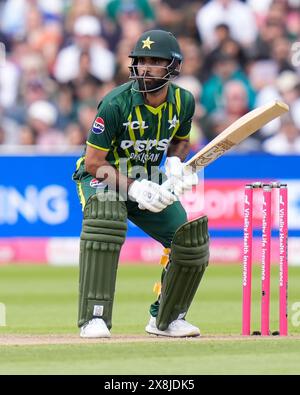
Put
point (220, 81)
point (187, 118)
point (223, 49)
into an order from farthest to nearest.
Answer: point (223, 49)
point (220, 81)
point (187, 118)

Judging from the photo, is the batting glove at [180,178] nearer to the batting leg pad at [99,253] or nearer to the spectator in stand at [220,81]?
the batting leg pad at [99,253]

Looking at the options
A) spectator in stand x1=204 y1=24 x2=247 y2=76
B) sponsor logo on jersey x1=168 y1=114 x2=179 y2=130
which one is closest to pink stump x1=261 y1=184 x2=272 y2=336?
sponsor logo on jersey x1=168 y1=114 x2=179 y2=130

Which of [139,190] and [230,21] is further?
[230,21]

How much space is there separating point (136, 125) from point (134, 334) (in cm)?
127

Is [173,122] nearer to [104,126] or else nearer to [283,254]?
[104,126]

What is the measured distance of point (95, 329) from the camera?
20.4 feet

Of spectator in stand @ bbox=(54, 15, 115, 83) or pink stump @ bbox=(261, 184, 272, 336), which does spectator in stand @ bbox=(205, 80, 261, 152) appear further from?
pink stump @ bbox=(261, 184, 272, 336)

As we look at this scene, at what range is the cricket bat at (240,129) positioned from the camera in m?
6.12

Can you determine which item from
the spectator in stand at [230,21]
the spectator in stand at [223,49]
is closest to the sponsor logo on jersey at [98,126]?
the spectator in stand at [223,49]

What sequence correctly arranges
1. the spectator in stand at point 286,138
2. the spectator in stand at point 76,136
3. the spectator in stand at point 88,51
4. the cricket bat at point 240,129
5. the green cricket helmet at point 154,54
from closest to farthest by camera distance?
the cricket bat at point 240,129 → the green cricket helmet at point 154,54 → the spectator in stand at point 286,138 → the spectator in stand at point 76,136 → the spectator in stand at point 88,51

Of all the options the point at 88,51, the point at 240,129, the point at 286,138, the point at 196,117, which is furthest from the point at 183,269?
the point at 88,51

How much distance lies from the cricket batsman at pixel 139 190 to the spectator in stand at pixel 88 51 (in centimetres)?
693

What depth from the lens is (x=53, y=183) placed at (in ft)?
38.1
